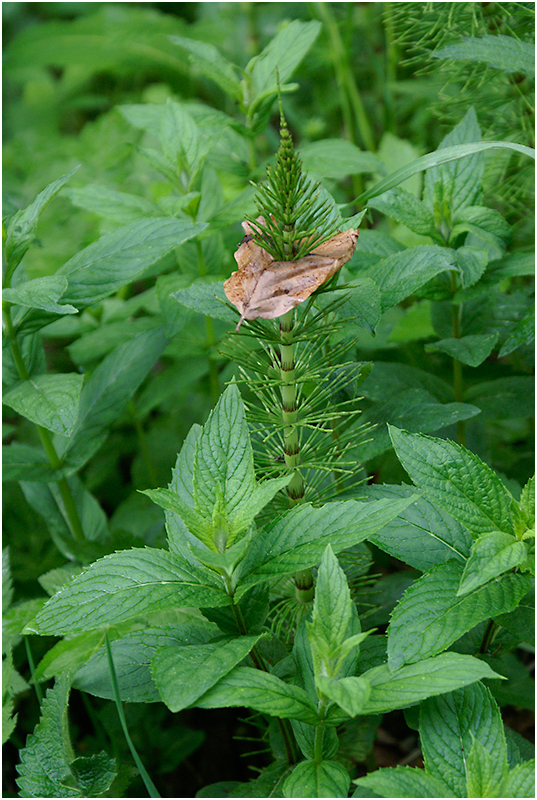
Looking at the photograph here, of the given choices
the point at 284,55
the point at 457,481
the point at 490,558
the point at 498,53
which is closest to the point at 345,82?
the point at 284,55

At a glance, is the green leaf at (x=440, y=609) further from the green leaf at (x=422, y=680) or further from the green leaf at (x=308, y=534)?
the green leaf at (x=308, y=534)

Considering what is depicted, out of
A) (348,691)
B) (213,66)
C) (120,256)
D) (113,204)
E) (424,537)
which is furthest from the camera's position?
(213,66)

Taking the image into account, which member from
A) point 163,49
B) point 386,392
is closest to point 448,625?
point 386,392

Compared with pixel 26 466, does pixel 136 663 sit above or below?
below

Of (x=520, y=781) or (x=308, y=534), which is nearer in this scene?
(x=520, y=781)

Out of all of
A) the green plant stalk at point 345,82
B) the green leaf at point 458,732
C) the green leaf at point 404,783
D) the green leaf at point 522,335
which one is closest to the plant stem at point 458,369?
the green leaf at point 522,335

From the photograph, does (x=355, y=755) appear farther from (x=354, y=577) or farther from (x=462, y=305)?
(x=462, y=305)

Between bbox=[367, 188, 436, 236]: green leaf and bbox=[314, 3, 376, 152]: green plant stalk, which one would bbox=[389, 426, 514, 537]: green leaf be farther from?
bbox=[314, 3, 376, 152]: green plant stalk

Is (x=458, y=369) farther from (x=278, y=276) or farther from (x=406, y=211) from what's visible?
(x=278, y=276)
